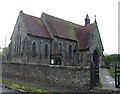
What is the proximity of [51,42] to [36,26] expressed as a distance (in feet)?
13.3

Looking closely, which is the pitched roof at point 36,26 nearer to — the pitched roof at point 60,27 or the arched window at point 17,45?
the pitched roof at point 60,27

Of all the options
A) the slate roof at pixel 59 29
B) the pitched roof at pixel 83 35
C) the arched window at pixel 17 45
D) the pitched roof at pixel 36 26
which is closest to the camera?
the pitched roof at pixel 36 26

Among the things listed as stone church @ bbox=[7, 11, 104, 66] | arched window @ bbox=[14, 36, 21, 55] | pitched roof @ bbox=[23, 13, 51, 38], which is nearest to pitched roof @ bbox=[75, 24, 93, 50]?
stone church @ bbox=[7, 11, 104, 66]

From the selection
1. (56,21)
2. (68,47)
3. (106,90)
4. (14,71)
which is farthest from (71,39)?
(106,90)

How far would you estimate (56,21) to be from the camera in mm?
44719

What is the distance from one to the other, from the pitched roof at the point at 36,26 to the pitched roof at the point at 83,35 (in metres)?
7.31

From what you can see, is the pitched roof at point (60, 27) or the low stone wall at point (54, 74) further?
the pitched roof at point (60, 27)

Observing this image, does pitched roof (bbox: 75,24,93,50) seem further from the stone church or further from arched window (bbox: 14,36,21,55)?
arched window (bbox: 14,36,21,55)

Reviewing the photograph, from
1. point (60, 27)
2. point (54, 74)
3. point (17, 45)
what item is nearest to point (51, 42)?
point (60, 27)

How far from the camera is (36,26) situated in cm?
3981

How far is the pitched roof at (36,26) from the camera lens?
38.1m

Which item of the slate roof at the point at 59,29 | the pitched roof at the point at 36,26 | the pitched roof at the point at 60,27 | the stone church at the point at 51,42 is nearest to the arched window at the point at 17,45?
the stone church at the point at 51,42

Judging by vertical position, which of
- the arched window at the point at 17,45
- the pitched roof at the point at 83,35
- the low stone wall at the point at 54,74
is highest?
the pitched roof at the point at 83,35

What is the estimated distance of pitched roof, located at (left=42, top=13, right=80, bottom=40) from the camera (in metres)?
41.0
